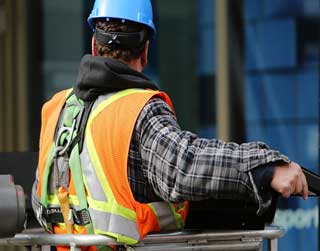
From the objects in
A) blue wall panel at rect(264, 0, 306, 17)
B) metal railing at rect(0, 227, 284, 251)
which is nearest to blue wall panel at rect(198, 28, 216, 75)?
blue wall panel at rect(264, 0, 306, 17)

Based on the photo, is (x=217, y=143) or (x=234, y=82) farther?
(x=234, y=82)

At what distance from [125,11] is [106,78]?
0.83 feet

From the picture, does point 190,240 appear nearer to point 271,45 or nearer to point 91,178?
point 91,178

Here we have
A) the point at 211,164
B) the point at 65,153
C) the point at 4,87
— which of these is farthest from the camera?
the point at 4,87

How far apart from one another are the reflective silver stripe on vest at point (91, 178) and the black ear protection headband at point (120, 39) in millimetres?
350

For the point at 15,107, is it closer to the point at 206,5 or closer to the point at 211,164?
the point at 206,5

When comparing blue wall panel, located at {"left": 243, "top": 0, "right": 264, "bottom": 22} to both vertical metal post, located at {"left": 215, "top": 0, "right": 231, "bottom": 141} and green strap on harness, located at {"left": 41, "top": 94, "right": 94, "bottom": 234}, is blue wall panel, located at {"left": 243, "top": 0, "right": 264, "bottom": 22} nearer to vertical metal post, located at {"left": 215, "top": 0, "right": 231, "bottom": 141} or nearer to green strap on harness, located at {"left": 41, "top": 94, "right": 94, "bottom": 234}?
vertical metal post, located at {"left": 215, "top": 0, "right": 231, "bottom": 141}

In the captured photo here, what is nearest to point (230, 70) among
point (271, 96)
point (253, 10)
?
point (271, 96)

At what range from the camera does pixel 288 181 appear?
2.86 m

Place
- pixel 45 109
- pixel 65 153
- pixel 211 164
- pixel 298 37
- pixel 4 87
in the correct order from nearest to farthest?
1. pixel 211 164
2. pixel 65 153
3. pixel 45 109
4. pixel 298 37
5. pixel 4 87

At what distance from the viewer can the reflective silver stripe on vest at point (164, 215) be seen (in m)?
3.12

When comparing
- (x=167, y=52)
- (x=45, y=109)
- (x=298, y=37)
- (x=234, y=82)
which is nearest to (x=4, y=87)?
(x=167, y=52)

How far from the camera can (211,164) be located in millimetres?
2938

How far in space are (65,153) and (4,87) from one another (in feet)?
13.7
